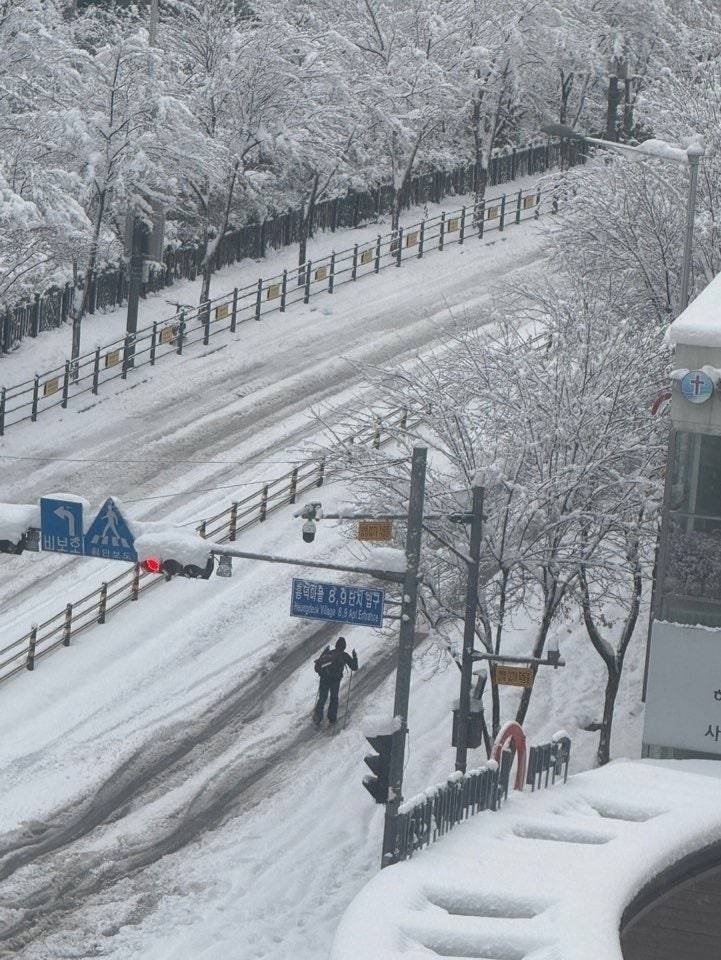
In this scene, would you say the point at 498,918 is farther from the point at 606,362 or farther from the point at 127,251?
the point at 127,251

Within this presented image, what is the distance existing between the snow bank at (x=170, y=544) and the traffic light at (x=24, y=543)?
4.33 feet

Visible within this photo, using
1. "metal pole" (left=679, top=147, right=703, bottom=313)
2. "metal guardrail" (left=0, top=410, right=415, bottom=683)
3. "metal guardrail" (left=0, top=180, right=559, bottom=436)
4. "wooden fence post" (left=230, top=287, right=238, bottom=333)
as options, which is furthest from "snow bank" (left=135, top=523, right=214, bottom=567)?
"wooden fence post" (left=230, top=287, right=238, bottom=333)

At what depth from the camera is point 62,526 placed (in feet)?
66.8

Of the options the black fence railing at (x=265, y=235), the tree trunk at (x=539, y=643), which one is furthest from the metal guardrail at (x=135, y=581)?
the black fence railing at (x=265, y=235)

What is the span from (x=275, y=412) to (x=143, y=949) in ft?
A: 68.1

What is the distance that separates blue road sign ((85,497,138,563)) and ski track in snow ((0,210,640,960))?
5.02 metres

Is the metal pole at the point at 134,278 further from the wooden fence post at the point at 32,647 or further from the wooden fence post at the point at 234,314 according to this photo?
the wooden fence post at the point at 32,647

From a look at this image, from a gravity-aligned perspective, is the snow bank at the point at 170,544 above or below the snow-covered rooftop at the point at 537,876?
above

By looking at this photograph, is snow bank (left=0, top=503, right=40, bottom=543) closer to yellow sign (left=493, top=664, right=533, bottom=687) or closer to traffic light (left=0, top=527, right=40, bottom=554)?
traffic light (left=0, top=527, right=40, bottom=554)

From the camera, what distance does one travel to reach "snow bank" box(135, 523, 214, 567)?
19.7 meters

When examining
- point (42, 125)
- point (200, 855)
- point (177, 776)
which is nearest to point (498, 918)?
point (200, 855)

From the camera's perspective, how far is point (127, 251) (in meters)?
45.7

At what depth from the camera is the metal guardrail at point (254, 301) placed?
137 feet

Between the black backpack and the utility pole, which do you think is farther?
Answer: the utility pole
